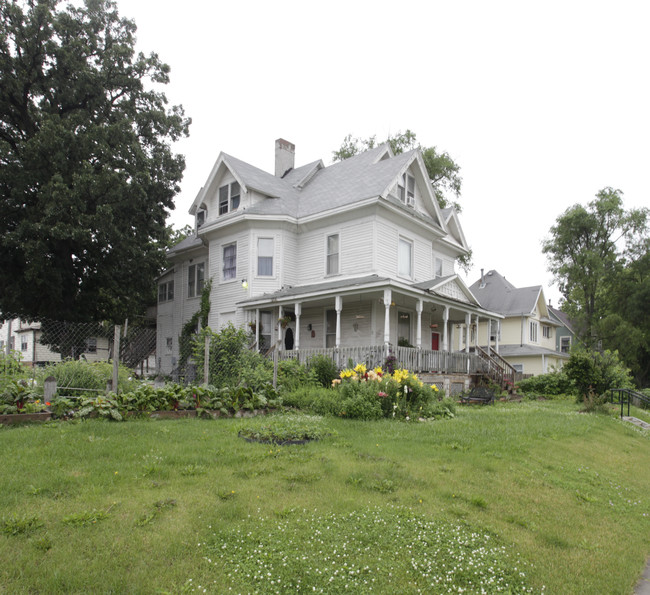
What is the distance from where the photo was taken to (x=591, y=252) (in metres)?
35.3

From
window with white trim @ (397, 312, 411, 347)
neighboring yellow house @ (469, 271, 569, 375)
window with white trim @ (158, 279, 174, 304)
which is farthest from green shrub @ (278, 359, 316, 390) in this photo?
neighboring yellow house @ (469, 271, 569, 375)

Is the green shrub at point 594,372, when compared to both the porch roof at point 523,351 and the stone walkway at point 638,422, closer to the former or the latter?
the stone walkway at point 638,422

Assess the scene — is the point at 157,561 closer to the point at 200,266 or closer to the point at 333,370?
the point at 333,370

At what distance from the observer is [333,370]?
14.7 m

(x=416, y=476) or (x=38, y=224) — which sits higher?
(x=38, y=224)

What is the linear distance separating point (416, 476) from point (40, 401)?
6.83 m

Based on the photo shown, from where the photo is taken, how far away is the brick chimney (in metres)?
26.5

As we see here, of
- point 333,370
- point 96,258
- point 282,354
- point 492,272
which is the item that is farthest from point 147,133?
point 492,272

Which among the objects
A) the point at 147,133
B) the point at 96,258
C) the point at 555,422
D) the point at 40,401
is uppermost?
the point at 147,133

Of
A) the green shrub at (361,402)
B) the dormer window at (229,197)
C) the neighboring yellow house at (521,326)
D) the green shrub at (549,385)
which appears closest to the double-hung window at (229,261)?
the dormer window at (229,197)

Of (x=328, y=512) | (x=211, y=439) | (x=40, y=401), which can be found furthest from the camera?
(x=40, y=401)

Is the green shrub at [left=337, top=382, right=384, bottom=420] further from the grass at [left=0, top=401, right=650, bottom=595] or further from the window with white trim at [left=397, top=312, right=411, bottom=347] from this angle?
the window with white trim at [left=397, top=312, right=411, bottom=347]

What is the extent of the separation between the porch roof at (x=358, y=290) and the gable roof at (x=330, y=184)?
308 cm

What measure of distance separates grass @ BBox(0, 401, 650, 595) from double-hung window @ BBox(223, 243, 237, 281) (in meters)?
14.1
